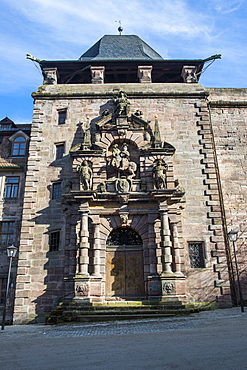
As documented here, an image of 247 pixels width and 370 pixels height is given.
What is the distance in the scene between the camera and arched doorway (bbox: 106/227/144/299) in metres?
14.6

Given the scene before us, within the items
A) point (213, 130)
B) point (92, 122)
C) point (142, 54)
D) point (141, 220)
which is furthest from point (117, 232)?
point (142, 54)

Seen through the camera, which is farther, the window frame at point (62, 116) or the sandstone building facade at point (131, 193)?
the window frame at point (62, 116)

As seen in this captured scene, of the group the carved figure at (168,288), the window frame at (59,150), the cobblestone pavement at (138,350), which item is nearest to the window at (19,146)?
the window frame at (59,150)

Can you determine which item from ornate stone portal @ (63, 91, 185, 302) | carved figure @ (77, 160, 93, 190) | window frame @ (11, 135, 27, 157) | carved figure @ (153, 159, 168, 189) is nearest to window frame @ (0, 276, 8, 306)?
ornate stone portal @ (63, 91, 185, 302)

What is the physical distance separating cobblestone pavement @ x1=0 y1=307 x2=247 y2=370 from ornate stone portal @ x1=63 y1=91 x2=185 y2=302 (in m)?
4.75

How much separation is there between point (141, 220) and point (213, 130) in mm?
7435

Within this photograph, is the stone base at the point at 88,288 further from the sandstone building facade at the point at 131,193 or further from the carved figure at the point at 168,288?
the carved figure at the point at 168,288

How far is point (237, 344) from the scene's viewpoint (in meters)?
6.43

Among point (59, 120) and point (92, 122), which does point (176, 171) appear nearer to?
point (92, 122)

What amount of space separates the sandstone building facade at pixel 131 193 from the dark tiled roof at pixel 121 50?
6.10 ft

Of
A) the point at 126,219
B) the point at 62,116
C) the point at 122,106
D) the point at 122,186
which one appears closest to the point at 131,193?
the point at 122,186

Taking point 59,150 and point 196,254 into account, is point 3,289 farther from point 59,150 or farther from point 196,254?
point 196,254

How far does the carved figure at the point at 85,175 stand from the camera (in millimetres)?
15156

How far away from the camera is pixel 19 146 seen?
19.1 m
